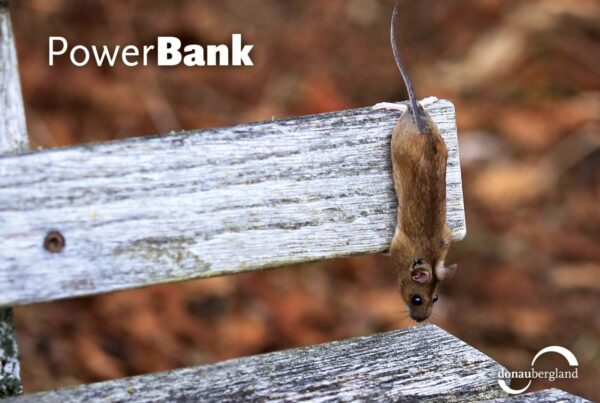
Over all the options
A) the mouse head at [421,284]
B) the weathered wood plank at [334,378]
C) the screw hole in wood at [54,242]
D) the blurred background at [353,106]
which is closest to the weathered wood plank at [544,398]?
the weathered wood plank at [334,378]

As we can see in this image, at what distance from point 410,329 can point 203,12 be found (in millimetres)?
3623

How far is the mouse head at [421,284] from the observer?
9.25ft

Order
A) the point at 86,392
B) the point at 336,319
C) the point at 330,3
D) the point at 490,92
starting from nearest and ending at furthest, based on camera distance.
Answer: the point at 86,392 < the point at 336,319 < the point at 490,92 < the point at 330,3

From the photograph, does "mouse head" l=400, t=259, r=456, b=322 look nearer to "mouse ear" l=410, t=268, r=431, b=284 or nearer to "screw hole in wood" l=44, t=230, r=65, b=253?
"mouse ear" l=410, t=268, r=431, b=284

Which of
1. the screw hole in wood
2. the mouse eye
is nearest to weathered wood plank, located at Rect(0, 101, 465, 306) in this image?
the screw hole in wood

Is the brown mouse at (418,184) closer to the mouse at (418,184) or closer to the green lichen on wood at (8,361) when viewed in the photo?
the mouse at (418,184)

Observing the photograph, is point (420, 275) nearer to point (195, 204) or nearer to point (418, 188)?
point (418, 188)

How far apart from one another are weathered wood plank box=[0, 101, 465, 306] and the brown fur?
0.03 m

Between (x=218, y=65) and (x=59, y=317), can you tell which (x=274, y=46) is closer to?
(x=218, y=65)

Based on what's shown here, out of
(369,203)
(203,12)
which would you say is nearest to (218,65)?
(203,12)

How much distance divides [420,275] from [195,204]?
3.11 feet

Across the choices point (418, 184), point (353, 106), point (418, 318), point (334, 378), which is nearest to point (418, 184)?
point (418, 184)

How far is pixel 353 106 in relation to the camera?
5.46m

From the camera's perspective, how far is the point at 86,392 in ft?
6.82
